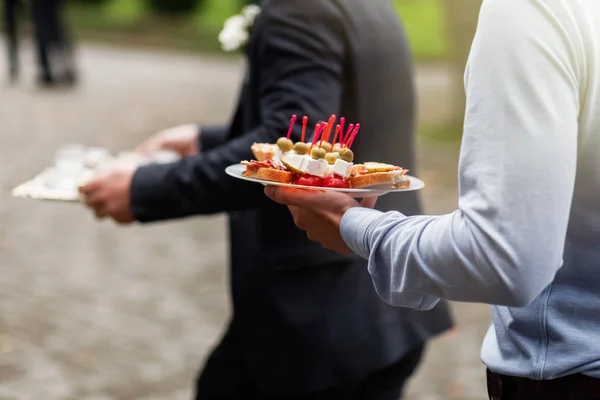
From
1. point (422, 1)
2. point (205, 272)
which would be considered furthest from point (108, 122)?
point (422, 1)

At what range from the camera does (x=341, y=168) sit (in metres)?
1.64

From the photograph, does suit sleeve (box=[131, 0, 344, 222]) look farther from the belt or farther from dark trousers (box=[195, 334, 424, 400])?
the belt

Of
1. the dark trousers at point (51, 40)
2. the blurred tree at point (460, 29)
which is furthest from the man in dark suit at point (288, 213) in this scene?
the dark trousers at point (51, 40)

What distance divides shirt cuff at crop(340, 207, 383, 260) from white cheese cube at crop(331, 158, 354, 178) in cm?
10

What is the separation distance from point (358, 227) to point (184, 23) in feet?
85.0

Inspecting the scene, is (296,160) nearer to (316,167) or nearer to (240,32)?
(316,167)

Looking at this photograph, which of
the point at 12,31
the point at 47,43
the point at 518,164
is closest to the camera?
the point at 518,164

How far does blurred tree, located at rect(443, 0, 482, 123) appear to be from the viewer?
425 inches

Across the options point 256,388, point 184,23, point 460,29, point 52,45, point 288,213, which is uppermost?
point 288,213

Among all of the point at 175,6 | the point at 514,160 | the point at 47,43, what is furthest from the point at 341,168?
the point at 175,6

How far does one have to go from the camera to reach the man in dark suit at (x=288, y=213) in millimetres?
2385

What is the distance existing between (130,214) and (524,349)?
130cm

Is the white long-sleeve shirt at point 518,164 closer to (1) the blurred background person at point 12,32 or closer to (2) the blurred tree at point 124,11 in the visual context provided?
(1) the blurred background person at point 12,32

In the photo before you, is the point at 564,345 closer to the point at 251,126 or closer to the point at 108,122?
the point at 251,126
